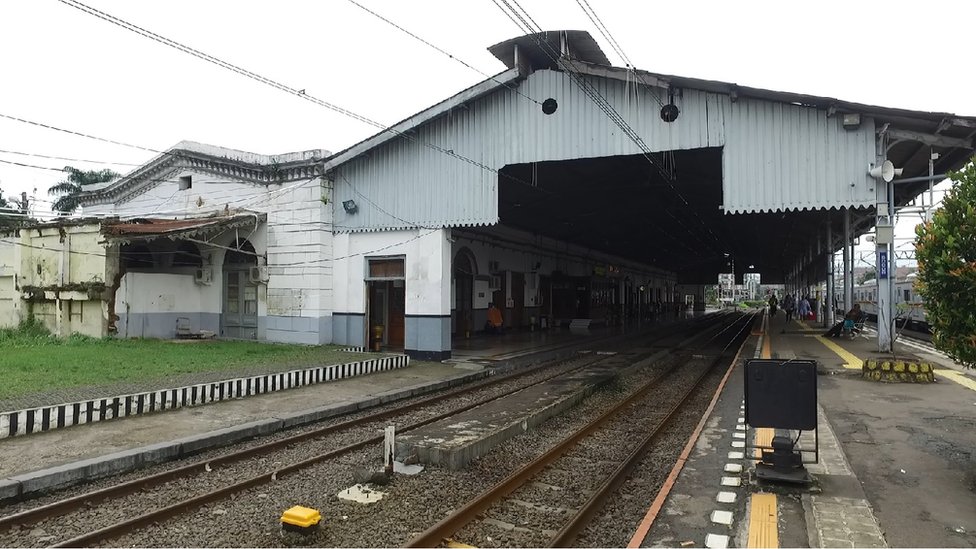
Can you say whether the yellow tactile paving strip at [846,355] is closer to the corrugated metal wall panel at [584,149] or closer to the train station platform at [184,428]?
the corrugated metal wall panel at [584,149]

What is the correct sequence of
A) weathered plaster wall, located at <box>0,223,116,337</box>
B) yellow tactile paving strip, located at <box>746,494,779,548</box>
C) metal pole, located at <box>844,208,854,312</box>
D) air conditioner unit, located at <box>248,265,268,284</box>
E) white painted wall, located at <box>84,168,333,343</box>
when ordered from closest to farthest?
yellow tactile paving strip, located at <box>746,494,779,548</box>
white painted wall, located at <box>84,168,333,343</box>
weathered plaster wall, located at <box>0,223,116,337</box>
air conditioner unit, located at <box>248,265,268,284</box>
metal pole, located at <box>844,208,854,312</box>

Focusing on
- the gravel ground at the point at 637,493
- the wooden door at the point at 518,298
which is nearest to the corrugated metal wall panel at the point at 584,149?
the gravel ground at the point at 637,493

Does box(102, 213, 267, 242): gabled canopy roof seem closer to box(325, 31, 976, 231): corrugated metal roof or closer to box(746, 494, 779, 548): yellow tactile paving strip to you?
box(325, 31, 976, 231): corrugated metal roof

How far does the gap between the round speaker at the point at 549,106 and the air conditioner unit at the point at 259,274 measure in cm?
1032

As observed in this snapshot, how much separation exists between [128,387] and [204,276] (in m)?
10.9

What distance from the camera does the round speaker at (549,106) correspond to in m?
14.8

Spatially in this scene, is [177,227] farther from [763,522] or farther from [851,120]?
[851,120]

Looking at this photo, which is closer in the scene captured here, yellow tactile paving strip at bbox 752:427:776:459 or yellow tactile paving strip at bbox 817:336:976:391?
yellow tactile paving strip at bbox 752:427:776:459

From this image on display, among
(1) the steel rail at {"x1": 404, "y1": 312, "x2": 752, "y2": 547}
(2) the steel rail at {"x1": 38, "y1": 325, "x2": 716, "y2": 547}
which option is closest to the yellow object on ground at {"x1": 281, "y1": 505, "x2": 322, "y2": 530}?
(1) the steel rail at {"x1": 404, "y1": 312, "x2": 752, "y2": 547}

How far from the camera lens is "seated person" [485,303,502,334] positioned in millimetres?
24203

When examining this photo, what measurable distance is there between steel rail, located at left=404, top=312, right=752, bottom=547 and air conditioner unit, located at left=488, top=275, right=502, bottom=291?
1550cm

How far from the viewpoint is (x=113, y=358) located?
13547mm

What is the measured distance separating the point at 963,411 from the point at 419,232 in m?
12.7

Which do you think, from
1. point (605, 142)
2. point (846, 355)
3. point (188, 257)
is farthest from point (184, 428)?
point (846, 355)
